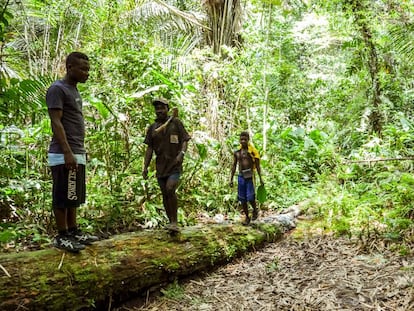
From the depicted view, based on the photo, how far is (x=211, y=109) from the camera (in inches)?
349

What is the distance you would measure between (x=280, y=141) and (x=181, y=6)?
599 cm

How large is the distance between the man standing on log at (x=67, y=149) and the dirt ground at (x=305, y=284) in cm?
98

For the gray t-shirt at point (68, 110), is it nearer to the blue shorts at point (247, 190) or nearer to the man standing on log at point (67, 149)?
the man standing on log at point (67, 149)

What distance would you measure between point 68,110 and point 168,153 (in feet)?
4.65

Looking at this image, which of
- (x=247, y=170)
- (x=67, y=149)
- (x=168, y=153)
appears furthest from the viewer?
(x=247, y=170)

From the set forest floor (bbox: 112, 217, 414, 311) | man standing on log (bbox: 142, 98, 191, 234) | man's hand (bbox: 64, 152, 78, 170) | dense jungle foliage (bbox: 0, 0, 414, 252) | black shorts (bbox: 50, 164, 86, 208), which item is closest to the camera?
man's hand (bbox: 64, 152, 78, 170)

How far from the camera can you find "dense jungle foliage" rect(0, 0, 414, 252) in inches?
202

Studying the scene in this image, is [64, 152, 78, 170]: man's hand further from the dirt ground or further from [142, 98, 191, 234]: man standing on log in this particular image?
the dirt ground

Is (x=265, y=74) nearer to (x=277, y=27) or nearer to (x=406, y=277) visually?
(x=277, y=27)

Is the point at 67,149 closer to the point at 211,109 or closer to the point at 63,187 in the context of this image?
the point at 63,187

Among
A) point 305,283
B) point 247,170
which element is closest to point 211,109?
point 247,170

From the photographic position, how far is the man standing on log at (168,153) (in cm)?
459

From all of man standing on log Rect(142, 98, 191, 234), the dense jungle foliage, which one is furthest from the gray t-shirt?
man standing on log Rect(142, 98, 191, 234)

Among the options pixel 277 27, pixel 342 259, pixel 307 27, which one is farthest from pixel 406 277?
pixel 307 27
